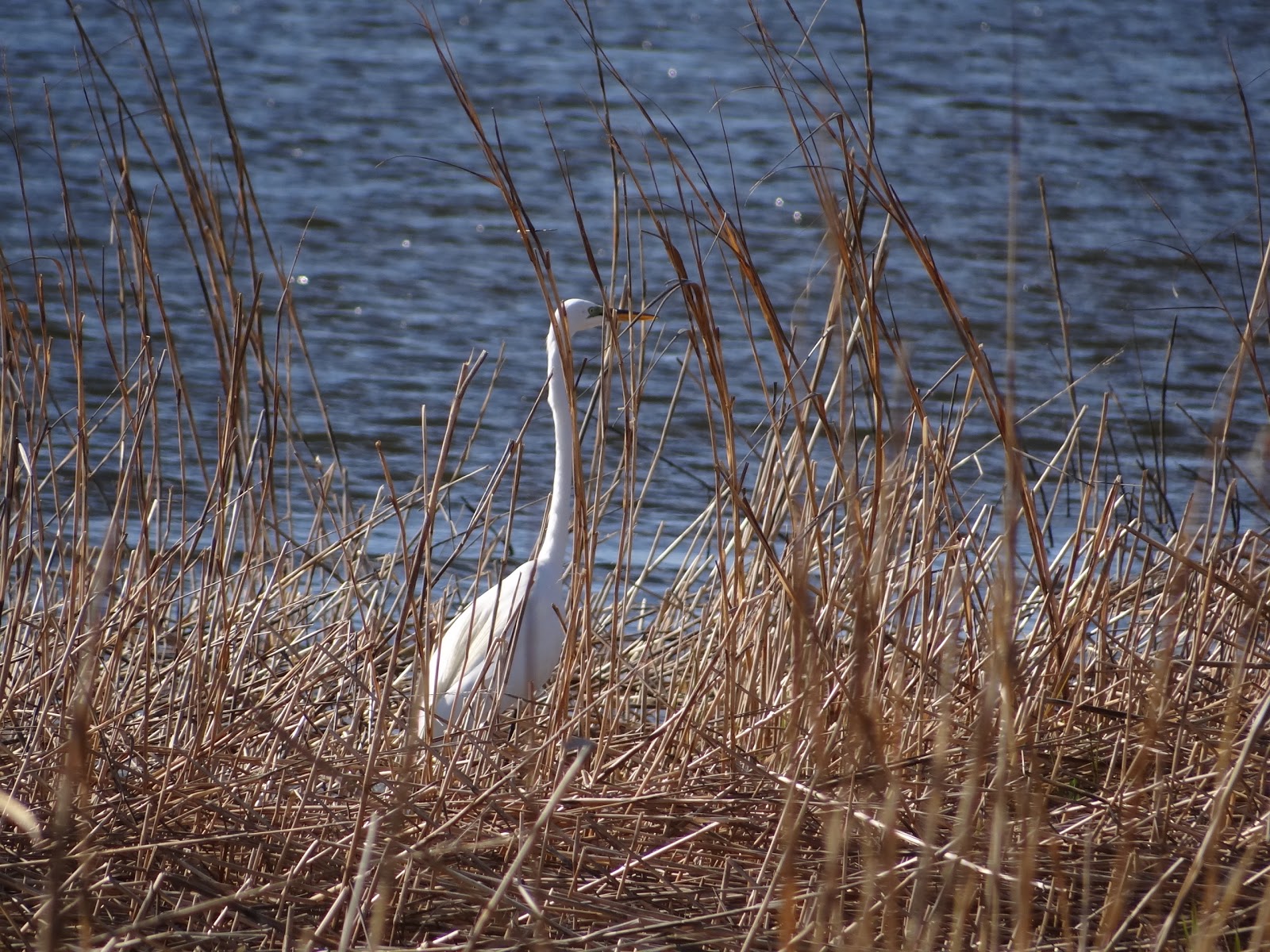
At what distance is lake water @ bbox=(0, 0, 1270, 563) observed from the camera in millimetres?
6000

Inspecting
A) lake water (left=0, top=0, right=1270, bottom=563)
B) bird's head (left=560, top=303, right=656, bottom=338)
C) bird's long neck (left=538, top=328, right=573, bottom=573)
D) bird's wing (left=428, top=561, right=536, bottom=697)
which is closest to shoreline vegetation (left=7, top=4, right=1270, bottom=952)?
bird's wing (left=428, top=561, right=536, bottom=697)

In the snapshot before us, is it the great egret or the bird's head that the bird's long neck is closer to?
the great egret

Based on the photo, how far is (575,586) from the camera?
2072 mm

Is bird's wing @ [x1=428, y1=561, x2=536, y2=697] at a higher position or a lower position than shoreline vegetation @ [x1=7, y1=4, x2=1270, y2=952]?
lower

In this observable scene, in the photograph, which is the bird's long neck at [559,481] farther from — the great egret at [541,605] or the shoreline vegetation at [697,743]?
the shoreline vegetation at [697,743]

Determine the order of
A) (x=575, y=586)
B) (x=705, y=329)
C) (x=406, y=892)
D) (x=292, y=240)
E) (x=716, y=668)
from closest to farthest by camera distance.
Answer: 1. (x=406, y=892)
2. (x=705, y=329)
3. (x=575, y=586)
4. (x=716, y=668)
5. (x=292, y=240)

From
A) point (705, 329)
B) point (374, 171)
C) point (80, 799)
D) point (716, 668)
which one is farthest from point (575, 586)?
point (374, 171)

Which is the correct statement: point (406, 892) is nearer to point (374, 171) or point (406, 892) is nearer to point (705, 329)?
point (705, 329)

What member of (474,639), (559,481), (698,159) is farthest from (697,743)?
(698,159)

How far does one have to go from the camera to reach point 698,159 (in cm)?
495

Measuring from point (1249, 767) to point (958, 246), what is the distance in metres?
5.87

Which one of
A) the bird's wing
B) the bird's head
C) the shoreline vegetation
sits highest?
the bird's head

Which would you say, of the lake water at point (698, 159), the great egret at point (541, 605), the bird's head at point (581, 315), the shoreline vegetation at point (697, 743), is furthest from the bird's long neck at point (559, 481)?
the lake water at point (698, 159)

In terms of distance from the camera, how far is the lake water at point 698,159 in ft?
19.7
